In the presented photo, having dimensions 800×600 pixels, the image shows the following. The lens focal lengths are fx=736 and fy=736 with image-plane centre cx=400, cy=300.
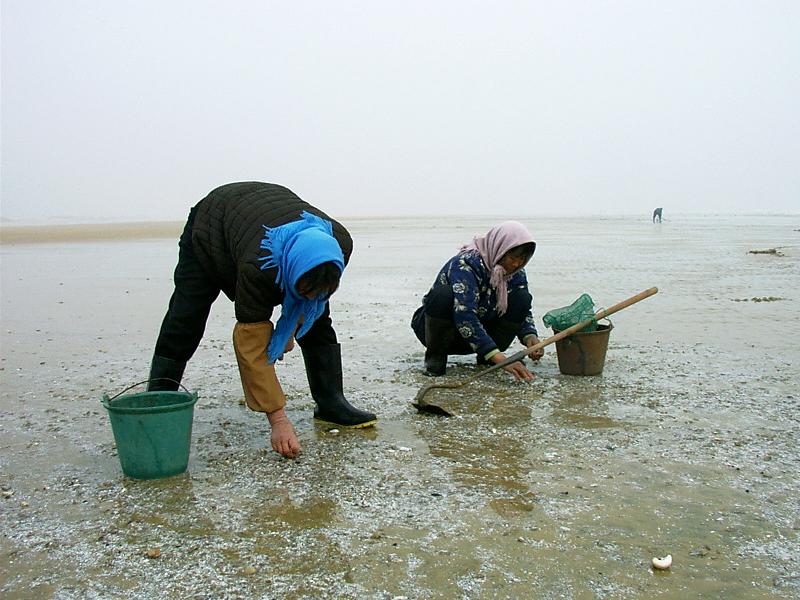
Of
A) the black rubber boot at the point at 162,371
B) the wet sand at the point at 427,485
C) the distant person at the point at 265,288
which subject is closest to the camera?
the wet sand at the point at 427,485

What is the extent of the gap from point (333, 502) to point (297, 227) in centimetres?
121

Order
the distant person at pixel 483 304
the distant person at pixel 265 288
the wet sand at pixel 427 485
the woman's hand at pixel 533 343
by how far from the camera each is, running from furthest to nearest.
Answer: the woman's hand at pixel 533 343 → the distant person at pixel 483 304 → the distant person at pixel 265 288 → the wet sand at pixel 427 485

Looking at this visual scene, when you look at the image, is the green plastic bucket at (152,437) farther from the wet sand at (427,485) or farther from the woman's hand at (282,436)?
the woman's hand at (282,436)

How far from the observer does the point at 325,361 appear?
13.7 feet

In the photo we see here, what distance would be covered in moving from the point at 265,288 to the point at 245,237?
11.9 inches

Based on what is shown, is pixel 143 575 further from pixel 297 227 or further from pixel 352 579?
pixel 297 227

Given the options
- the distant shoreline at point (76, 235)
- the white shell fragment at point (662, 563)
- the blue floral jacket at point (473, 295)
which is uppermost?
the blue floral jacket at point (473, 295)

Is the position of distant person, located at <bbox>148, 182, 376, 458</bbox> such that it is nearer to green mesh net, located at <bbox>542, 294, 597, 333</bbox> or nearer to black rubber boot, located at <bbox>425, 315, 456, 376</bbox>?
black rubber boot, located at <bbox>425, 315, 456, 376</bbox>

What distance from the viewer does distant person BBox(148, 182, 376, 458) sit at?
3217 millimetres

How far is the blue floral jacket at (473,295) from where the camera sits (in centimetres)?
514

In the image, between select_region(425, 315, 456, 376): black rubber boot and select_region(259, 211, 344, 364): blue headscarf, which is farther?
select_region(425, 315, 456, 376): black rubber boot

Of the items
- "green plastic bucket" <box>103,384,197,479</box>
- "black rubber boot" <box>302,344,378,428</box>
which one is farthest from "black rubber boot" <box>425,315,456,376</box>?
"green plastic bucket" <box>103,384,197,479</box>

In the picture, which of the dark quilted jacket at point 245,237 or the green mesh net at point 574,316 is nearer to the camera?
the dark quilted jacket at point 245,237

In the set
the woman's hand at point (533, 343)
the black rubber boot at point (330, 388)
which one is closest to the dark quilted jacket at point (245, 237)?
the black rubber boot at point (330, 388)
